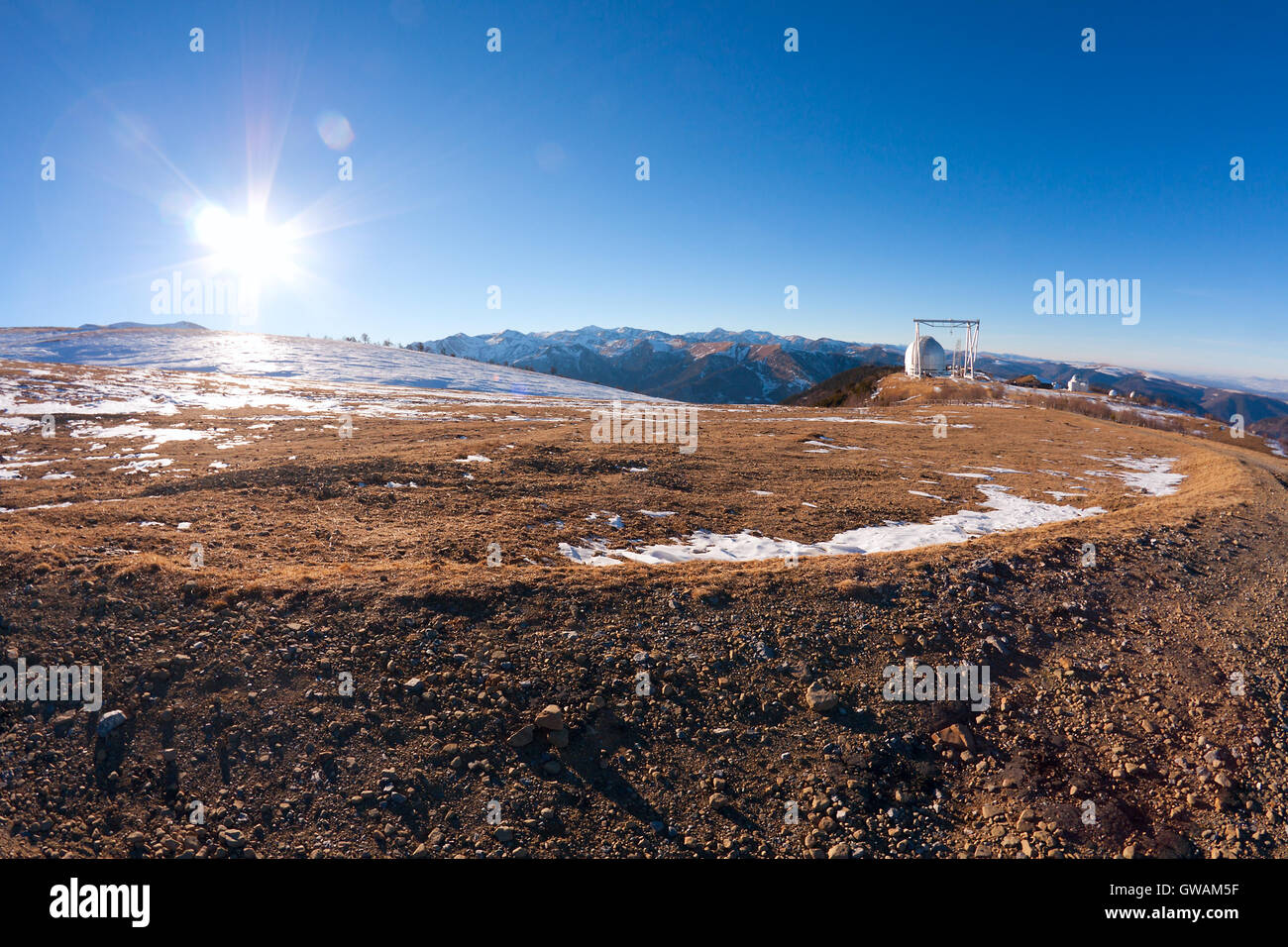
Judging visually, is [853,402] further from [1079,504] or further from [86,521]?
[86,521]

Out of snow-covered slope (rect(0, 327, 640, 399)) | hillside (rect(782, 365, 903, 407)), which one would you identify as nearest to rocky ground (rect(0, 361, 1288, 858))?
snow-covered slope (rect(0, 327, 640, 399))

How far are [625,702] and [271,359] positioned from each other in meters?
99.8

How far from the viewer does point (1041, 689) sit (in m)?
8.13

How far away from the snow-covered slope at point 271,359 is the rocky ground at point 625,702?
73.7 metres

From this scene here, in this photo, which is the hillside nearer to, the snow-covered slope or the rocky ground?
A: the snow-covered slope

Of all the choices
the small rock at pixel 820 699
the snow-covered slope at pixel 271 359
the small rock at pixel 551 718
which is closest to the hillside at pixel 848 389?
the snow-covered slope at pixel 271 359

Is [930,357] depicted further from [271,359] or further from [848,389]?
[271,359]

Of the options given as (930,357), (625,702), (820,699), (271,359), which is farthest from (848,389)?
(625,702)

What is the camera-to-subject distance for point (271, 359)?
8481 cm

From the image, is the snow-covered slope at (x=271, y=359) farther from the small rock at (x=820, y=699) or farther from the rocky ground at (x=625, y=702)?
the small rock at (x=820, y=699)

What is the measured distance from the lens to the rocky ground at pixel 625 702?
5734 mm

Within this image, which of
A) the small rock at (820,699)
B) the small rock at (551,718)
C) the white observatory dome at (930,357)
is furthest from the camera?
the white observatory dome at (930,357)
